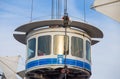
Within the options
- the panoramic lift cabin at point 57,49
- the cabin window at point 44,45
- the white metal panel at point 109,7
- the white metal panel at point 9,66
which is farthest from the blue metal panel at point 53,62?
the white metal panel at point 9,66

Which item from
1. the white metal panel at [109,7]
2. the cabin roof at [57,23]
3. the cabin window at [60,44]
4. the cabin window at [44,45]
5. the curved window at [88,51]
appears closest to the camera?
the white metal panel at [109,7]

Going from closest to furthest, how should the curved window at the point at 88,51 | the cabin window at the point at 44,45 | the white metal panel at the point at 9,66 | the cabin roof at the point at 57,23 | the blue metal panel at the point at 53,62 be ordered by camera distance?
1. the blue metal panel at the point at 53,62
2. the cabin window at the point at 44,45
3. the cabin roof at the point at 57,23
4. the curved window at the point at 88,51
5. the white metal panel at the point at 9,66

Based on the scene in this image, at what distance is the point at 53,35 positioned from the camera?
110ft

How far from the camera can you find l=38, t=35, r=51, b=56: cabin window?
33375 millimetres

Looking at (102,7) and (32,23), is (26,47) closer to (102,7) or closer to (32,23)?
(32,23)

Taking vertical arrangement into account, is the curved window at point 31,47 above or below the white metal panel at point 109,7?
above

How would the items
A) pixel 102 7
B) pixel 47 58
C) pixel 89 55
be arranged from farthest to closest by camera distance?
1. pixel 89 55
2. pixel 47 58
3. pixel 102 7

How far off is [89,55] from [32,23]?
5.86m

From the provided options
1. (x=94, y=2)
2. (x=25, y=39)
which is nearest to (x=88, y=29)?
(x=25, y=39)

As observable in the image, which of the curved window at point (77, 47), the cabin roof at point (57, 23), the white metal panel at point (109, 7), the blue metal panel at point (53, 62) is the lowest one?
the blue metal panel at point (53, 62)

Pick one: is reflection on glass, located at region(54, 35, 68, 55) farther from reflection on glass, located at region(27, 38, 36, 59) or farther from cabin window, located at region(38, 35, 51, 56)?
reflection on glass, located at region(27, 38, 36, 59)

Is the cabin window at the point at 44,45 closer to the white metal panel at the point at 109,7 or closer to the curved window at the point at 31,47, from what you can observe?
the curved window at the point at 31,47

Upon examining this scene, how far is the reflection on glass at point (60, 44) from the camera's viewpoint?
32969 mm

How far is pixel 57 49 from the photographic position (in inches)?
1307
